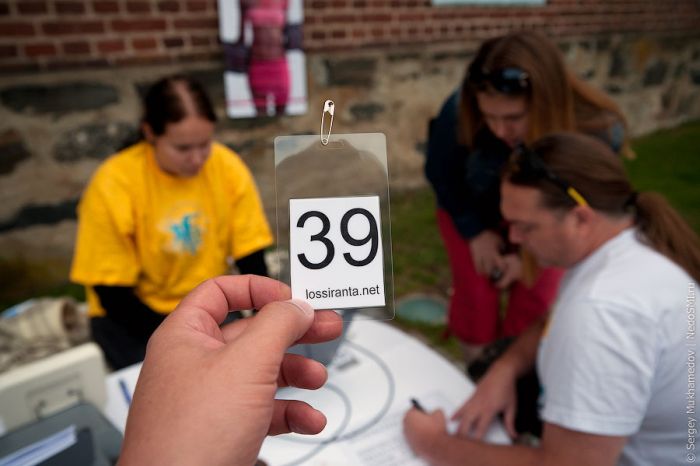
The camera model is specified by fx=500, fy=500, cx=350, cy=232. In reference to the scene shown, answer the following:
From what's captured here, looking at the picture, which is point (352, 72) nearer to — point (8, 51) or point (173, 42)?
point (173, 42)

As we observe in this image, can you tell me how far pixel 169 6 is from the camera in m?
2.64

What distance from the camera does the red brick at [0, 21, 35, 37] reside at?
2.30m

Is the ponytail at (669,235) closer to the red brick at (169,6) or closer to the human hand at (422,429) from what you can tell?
the human hand at (422,429)

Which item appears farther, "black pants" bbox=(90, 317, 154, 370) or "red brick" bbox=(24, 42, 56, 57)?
"red brick" bbox=(24, 42, 56, 57)

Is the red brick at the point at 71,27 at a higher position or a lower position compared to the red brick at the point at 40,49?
higher

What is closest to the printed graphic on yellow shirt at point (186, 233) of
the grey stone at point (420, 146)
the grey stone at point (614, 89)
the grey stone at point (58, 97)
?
the grey stone at point (58, 97)

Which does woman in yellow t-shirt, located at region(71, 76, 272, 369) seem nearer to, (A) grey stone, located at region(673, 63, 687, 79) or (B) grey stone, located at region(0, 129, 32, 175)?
(B) grey stone, located at region(0, 129, 32, 175)

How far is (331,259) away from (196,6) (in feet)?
8.57

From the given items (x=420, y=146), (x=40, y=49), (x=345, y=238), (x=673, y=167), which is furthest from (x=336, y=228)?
(x=673, y=167)

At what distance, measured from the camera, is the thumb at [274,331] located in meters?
0.52

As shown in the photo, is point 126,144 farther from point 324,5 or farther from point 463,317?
point 324,5

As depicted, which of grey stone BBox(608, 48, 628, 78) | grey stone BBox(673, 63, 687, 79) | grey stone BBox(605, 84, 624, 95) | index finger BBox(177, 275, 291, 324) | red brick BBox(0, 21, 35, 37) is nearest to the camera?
index finger BBox(177, 275, 291, 324)

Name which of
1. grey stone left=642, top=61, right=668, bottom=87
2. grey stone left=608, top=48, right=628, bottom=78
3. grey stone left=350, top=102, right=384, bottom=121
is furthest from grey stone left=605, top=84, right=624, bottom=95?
grey stone left=350, top=102, right=384, bottom=121

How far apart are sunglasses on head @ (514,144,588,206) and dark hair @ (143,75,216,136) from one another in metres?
1.05
